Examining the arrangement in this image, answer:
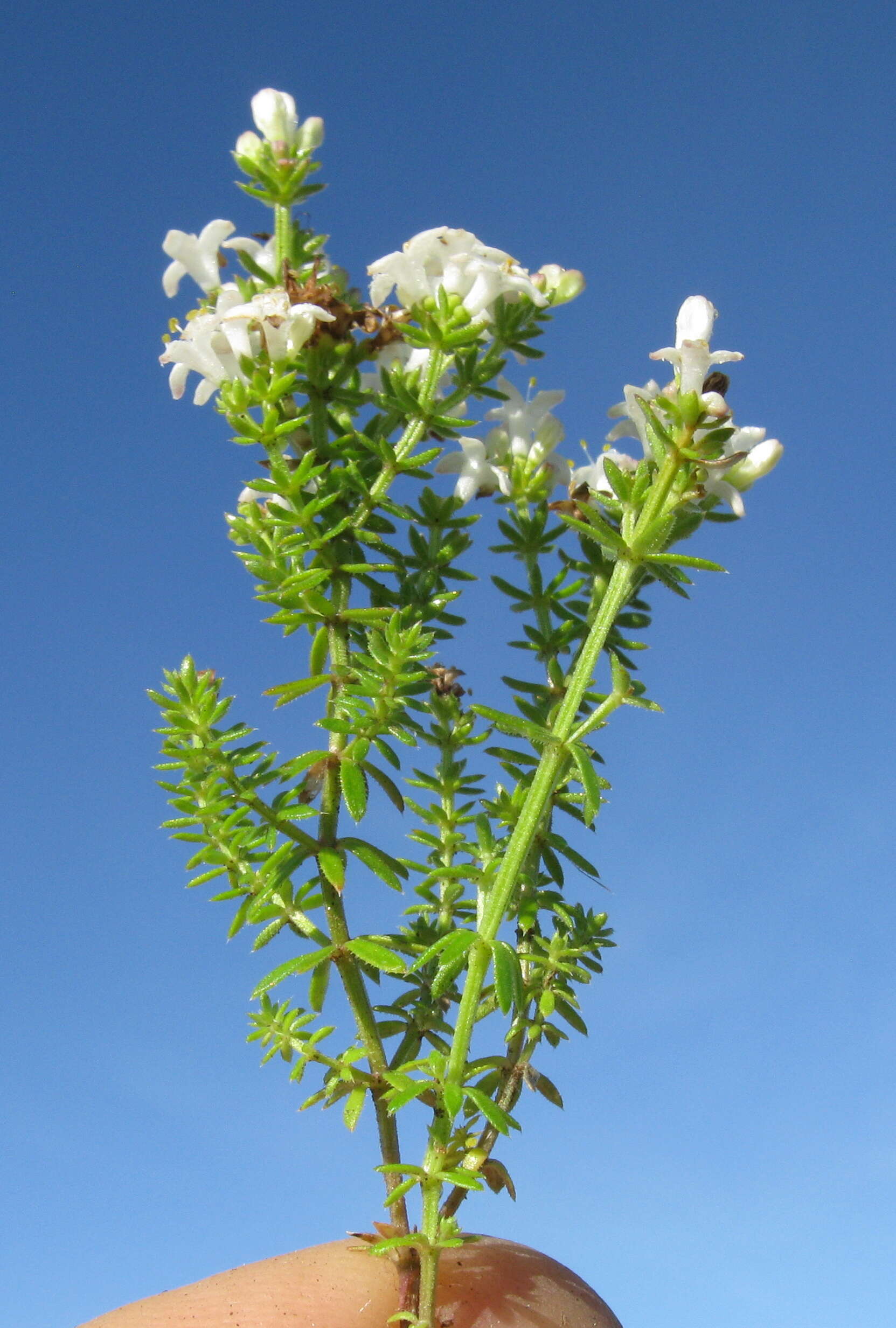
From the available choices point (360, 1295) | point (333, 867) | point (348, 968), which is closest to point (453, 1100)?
point (348, 968)

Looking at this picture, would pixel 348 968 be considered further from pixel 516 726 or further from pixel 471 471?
pixel 471 471

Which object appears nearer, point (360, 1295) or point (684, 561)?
point (684, 561)

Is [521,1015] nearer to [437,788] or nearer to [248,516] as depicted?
[437,788]

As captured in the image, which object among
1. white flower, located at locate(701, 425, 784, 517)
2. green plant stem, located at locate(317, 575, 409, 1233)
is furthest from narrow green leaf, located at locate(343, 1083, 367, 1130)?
white flower, located at locate(701, 425, 784, 517)

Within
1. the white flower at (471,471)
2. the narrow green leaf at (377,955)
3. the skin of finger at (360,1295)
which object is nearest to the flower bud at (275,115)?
the white flower at (471,471)

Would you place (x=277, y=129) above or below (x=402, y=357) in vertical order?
above

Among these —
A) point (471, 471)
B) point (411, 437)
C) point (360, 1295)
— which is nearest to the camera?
point (411, 437)

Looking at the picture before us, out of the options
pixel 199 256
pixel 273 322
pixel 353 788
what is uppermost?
pixel 199 256
